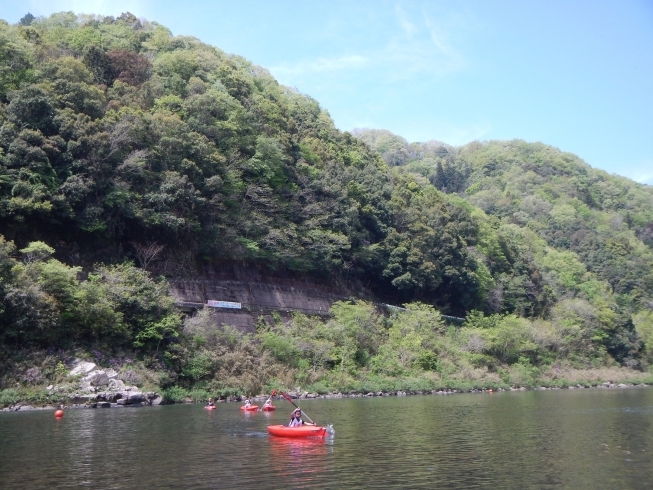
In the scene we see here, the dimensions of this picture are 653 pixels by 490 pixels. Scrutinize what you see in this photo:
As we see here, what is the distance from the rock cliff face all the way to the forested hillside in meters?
1.06

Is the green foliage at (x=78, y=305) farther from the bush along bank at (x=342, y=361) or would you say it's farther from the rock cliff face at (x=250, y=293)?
the rock cliff face at (x=250, y=293)

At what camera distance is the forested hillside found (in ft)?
122

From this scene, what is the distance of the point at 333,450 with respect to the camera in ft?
69.9

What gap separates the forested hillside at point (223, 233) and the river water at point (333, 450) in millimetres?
7180

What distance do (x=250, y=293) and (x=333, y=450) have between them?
1139 inches

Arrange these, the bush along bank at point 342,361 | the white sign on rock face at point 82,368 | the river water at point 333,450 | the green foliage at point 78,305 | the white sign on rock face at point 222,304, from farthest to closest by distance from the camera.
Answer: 1. the white sign on rock face at point 222,304
2. the bush along bank at point 342,361
3. the white sign on rock face at point 82,368
4. the green foliage at point 78,305
5. the river water at point 333,450

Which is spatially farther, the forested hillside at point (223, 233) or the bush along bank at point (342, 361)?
the forested hillside at point (223, 233)

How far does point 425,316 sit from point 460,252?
12.2 metres

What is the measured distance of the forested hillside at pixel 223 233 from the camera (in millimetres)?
37156

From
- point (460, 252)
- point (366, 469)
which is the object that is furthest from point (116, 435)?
point (460, 252)

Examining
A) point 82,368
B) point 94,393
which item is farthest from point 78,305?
point 94,393

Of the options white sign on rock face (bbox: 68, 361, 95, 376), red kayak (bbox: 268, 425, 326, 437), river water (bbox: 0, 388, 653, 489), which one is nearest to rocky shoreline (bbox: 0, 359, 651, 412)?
white sign on rock face (bbox: 68, 361, 95, 376)

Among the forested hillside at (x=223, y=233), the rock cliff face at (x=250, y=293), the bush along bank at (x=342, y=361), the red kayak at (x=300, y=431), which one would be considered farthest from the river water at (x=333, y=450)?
the rock cliff face at (x=250, y=293)

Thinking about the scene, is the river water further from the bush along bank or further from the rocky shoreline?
the bush along bank
